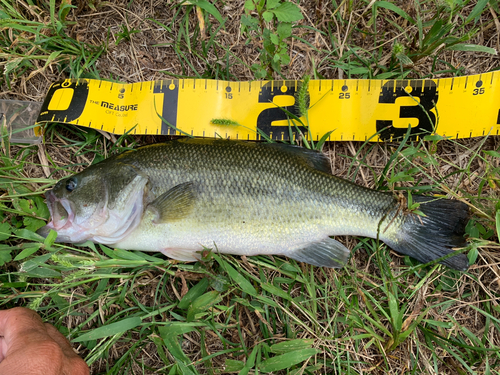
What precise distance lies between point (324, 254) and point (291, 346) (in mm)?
782

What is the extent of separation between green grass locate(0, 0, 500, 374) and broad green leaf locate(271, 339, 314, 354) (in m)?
0.01

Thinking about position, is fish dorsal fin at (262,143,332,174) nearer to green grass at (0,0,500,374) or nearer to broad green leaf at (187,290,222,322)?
green grass at (0,0,500,374)

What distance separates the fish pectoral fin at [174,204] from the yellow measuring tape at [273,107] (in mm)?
728

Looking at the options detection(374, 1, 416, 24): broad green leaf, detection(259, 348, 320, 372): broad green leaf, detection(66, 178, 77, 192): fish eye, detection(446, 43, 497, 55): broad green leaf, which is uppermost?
detection(374, 1, 416, 24): broad green leaf

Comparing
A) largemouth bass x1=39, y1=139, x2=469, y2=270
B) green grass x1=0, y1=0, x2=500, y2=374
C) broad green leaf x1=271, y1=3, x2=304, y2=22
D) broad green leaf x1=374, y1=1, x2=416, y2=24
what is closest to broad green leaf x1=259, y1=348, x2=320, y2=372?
green grass x1=0, y1=0, x2=500, y2=374

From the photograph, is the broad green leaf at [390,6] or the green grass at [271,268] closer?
the green grass at [271,268]

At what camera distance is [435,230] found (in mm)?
2723

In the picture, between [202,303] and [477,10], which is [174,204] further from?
[477,10]

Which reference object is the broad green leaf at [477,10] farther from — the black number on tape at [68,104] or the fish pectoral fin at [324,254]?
the black number on tape at [68,104]

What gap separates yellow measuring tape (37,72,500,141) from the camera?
297cm

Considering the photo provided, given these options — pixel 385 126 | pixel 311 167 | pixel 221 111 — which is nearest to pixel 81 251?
pixel 221 111

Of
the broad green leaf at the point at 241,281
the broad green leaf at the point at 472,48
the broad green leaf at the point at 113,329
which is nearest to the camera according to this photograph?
the broad green leaf at the point at 113,329

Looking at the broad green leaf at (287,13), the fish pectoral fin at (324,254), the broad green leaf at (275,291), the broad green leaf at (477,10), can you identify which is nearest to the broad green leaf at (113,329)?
the broad green leaf at (275,291)

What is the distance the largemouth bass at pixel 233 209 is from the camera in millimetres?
2592
